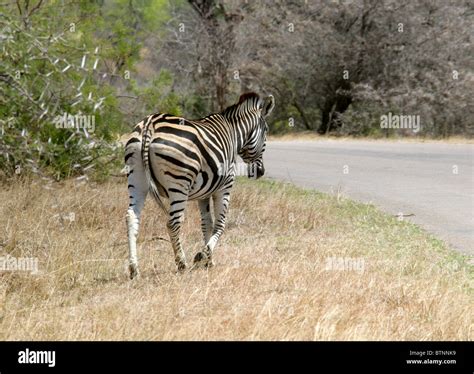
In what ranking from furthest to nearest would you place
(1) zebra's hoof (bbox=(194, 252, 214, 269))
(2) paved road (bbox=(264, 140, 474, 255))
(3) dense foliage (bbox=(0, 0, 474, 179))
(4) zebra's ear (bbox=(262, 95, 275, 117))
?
(3) dense foliage (bbox=(0, 0, 474, 179)) < (2) paved road (bbox=(264, 140, 474, 255)) < (4) zebra's ear (bbox=(262, 95, 275, 117)) < (1) zebra's hoof (bbox=(194, 252, 214, 269))

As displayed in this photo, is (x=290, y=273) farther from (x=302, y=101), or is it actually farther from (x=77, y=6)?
(x=302, y=101)

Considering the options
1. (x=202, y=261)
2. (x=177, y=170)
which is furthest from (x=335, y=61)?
(x=177, y=170)

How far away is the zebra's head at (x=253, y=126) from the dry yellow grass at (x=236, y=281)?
97cm

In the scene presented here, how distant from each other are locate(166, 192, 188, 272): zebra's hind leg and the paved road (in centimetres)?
364

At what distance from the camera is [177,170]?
7.85 metres

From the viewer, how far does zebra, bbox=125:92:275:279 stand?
7.82 metres

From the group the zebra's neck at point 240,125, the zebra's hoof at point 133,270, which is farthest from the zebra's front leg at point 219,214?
the zebra's hoof at point 133,270

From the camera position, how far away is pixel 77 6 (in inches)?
647

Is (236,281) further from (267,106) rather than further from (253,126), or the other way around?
(267,106)

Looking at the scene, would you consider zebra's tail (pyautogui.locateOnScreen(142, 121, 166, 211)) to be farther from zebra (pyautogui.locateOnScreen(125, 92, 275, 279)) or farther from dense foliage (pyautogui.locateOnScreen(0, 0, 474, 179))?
dense foliage (pyautogui.locateOnScreen(0, 0, 474, 179))

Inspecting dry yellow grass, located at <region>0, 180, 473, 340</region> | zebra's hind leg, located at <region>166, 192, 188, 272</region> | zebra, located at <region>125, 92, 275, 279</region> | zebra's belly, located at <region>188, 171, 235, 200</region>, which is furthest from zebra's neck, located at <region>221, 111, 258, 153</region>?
zebra's hind leg, located at <region>166, 192, 188, 272</region>

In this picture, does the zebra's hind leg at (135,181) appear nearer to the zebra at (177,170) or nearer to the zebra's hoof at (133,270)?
the zebra at (177,170)

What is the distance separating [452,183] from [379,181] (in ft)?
4.96
